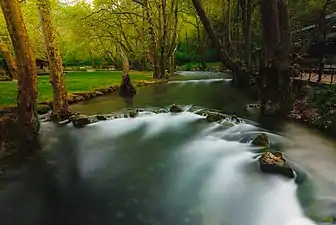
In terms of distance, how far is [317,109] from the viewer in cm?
1139

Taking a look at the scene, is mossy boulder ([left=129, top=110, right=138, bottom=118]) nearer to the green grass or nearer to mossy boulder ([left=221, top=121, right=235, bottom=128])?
mossy boulder ([left=221, top=121, right=235, bottom=128])

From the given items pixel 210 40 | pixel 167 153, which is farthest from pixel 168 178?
pixel 210 40

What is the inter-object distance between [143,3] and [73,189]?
22575 millimetres

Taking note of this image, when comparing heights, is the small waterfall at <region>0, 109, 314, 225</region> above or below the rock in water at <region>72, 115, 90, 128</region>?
below

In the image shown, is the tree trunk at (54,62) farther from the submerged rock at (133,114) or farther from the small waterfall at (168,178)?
the submerged rock at (133,114)

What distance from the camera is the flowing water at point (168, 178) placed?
5598 mm

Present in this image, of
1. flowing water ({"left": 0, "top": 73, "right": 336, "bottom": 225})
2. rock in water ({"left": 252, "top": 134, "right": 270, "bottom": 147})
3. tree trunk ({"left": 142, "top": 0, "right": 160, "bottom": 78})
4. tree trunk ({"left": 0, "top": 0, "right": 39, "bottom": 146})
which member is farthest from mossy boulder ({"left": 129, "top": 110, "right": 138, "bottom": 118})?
tree trunk ({"left": 142, "top": 0, "right": 160, "bottom": 78})

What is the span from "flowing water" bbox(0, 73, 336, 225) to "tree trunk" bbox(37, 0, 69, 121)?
29.9 inches

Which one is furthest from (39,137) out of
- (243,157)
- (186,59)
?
(186,59)

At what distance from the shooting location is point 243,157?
321 inches

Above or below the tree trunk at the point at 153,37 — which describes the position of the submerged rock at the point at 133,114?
below

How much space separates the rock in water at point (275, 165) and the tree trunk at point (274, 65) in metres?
4.84

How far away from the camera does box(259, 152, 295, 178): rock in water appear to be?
678 cm

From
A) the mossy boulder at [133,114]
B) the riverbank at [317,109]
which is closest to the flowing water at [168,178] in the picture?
the riverbank at [317,109]
